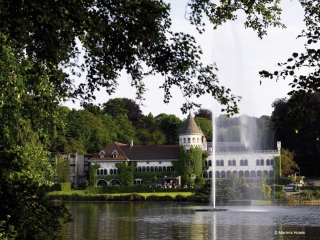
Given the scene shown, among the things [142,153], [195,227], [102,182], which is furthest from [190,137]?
[195,227]

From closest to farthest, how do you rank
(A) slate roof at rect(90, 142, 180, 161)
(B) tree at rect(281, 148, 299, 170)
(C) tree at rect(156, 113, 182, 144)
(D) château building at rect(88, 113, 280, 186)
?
(B) tree at rect(281, 148, 299, 170)
(D) château building at rect(88, 113, 280, 186)
(A) slate roof at rect(90, 142, 180, 161)
(C) tree at rect(156, 113, 182, 144)

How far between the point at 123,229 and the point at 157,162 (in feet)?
136

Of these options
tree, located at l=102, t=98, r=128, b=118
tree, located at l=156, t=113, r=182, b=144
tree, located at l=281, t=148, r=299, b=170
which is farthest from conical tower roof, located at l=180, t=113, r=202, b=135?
tree, located at l=102, t=98, r=128, b=118

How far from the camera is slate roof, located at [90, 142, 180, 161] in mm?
63312

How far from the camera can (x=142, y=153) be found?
6406cm

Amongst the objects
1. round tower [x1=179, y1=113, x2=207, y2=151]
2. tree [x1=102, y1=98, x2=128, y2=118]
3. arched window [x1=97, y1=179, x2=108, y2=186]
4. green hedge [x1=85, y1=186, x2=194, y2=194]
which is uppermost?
tree [x1=102, y1=98, x2=128, y2=118]

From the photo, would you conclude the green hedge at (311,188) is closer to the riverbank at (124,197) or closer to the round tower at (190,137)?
the riverbank at (124,197)

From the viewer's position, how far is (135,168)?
208 ft

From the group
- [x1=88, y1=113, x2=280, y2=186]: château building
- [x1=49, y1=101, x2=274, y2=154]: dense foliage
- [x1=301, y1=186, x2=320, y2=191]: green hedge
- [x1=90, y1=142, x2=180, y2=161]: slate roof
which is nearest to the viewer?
[x1=301, y1=186, x2=320, y2=191]: green hedge

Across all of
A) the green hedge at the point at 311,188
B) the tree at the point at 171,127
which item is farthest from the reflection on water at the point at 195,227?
the tree at the point at 171,127

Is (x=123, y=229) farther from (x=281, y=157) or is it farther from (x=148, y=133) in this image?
(x=148, y=133)

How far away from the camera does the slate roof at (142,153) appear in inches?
2493

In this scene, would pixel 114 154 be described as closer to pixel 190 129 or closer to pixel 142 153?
pixel 142 153

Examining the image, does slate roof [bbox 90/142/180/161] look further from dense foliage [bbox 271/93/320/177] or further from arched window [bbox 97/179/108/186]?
dense foliage [bbox 271/93/320/177]
